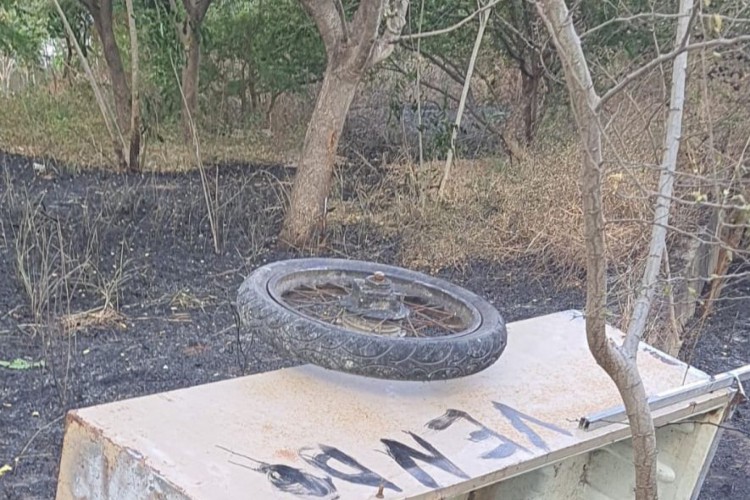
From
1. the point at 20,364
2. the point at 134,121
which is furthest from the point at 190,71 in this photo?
the point at 20,364

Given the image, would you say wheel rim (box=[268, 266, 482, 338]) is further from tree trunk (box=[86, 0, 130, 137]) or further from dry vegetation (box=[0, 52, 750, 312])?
tree trunk (box=[86, 0, 130, 137])

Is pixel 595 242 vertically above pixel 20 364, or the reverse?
pixel 595 242

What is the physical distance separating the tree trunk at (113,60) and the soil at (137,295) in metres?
0.74

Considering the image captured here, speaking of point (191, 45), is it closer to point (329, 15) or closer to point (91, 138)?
point (91, 138)

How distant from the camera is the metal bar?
2.28 m

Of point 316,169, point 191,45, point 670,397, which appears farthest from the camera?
point 191,45

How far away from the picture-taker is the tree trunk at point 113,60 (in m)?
7.09

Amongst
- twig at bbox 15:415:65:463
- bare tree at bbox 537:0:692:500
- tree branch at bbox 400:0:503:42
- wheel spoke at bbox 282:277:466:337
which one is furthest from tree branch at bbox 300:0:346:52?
bare tree at bbox 537:0:692:500

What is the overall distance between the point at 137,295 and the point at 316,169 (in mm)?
1594

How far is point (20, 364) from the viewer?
3.68 metres

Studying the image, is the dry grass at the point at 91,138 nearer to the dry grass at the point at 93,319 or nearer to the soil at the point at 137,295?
the soil at the point at 137,295

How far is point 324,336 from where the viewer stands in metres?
2.30

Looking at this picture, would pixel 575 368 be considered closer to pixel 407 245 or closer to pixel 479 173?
pixel 407 245

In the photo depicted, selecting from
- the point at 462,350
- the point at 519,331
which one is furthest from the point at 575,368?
the point at 462,350
